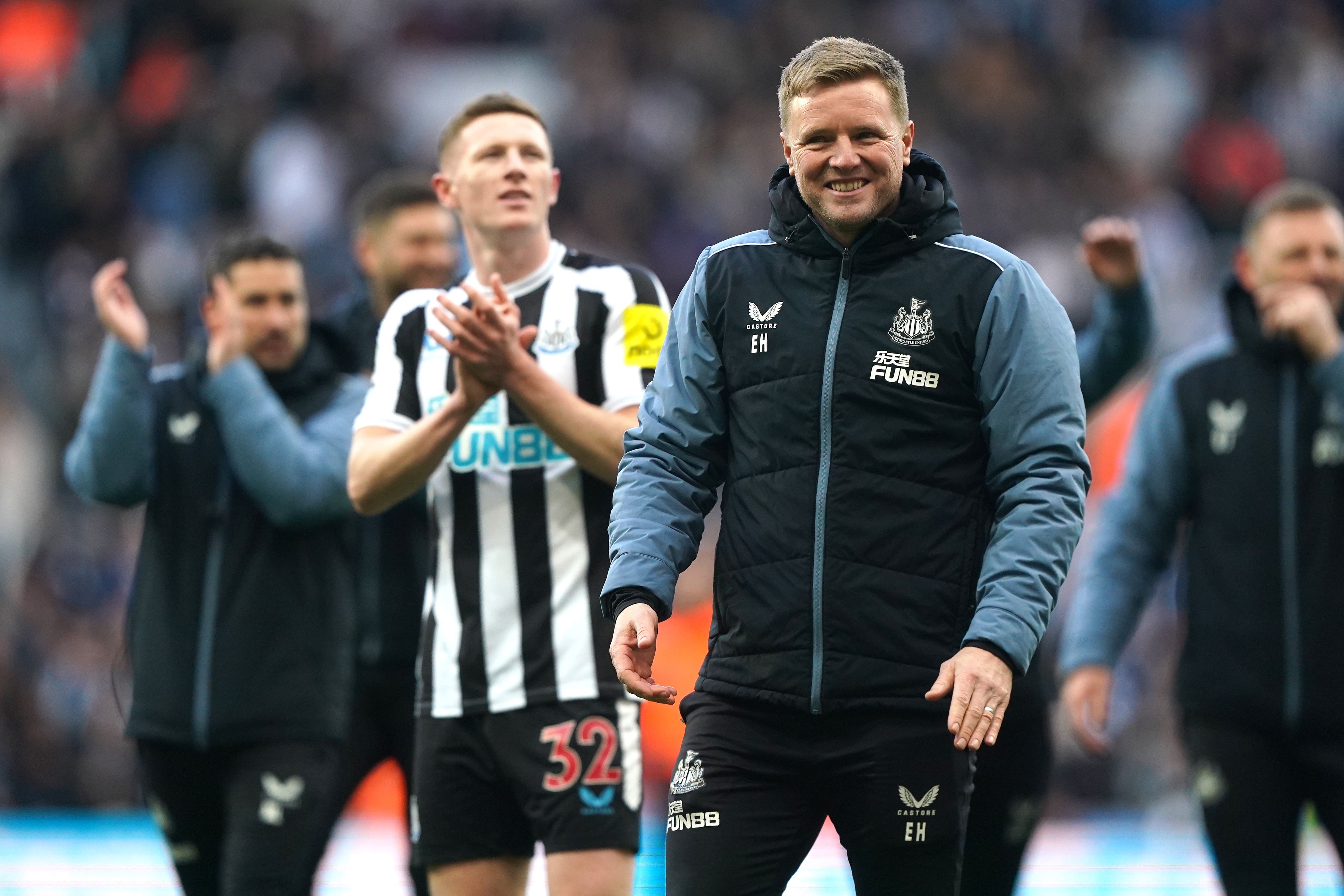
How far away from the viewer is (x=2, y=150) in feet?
50.8

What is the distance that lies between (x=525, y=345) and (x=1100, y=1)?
1369 cm

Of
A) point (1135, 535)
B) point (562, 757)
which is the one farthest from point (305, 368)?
point (1135, 535)

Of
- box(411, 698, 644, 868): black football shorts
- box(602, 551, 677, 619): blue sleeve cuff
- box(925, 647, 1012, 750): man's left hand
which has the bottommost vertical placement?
box(411, 698, 644, 868): black football shorts

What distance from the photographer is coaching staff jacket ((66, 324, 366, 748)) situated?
18.8ft

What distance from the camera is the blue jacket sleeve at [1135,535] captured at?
5934 millimetres

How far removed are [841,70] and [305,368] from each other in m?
2.89

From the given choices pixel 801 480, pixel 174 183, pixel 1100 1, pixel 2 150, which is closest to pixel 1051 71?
pixel 1100 1

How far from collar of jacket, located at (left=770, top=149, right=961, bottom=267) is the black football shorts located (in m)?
1.47

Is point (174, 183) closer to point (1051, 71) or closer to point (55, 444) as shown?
point (55, 444)

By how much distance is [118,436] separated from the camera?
19.1 ft

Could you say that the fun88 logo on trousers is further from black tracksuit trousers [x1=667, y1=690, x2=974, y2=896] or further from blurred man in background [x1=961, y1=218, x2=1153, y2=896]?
blurred man in background [x1=961, y1=218, x2=1153, y2=896]

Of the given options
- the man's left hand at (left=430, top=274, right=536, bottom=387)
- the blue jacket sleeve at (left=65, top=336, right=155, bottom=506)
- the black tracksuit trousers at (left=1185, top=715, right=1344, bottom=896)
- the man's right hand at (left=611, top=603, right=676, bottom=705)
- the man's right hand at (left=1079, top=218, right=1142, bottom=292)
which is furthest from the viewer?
the man's right hand at (left=1079, top=218, right=1142, bottom=292)

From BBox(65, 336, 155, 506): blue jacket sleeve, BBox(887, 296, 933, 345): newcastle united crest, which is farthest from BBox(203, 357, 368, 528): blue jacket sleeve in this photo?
BBox(887, 296, 933, 345): newcastle united crest

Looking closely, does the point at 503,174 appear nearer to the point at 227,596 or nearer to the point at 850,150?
the point at 850,150
